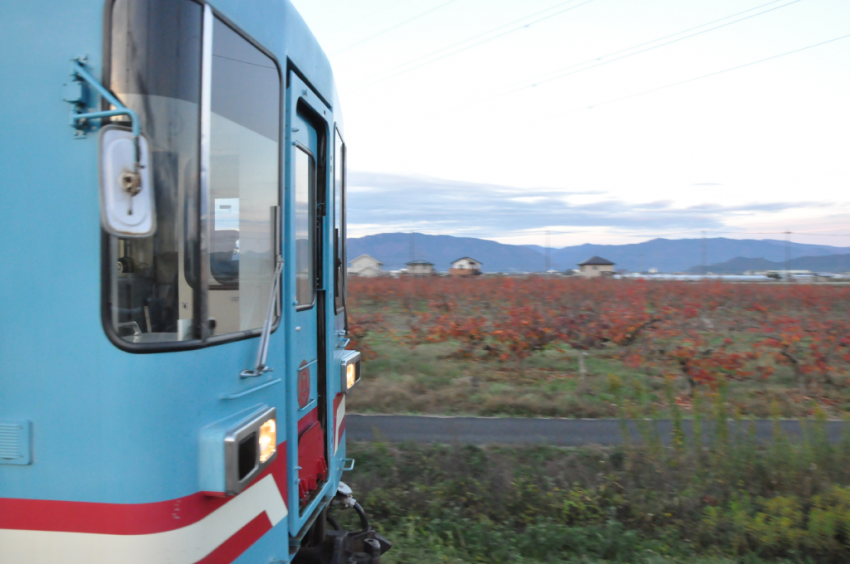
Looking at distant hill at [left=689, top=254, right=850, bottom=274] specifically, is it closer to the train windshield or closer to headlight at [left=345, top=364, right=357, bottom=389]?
headlight at [left=345, top=364, right=357, bottom=389]

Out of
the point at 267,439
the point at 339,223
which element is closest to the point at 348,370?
the point at 339,223

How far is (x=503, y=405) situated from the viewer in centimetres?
786

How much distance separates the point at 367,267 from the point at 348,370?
22.1 meters

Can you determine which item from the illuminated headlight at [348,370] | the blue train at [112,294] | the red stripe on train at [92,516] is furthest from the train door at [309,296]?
the red stripe on train at [92,516]

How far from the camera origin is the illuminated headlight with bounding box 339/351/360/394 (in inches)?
142

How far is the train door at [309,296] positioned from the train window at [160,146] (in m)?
0.81

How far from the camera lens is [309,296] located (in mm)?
3055

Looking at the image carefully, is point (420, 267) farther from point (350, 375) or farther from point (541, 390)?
point (350, 375)

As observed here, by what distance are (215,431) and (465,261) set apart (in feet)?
95.5

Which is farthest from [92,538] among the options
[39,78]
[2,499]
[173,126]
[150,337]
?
[39,78]

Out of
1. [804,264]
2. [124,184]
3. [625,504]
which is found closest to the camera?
[124,184]

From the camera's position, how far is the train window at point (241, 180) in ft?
6.49

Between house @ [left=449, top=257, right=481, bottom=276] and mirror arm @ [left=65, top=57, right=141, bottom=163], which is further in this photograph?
house @ [left=449, top=257, right=481, bottom=276]

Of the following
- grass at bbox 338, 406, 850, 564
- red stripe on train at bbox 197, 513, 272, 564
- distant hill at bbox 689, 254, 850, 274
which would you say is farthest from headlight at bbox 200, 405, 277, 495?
distant hill at bbox 689, 254, 850, 274
